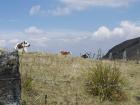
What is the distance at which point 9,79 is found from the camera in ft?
22.2

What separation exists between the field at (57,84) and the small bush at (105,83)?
0.18 metres

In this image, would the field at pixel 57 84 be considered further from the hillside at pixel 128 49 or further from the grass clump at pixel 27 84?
the hillside at pixel 128 49

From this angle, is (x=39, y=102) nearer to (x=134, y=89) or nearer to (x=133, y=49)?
(x=134, y=89)

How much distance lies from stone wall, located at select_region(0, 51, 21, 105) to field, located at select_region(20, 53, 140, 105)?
13.8ft

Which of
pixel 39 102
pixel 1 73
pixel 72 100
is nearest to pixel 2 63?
pixel 1 73

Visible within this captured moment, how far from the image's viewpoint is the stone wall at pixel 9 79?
676 centimetres

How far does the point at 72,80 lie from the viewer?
45.1 ft

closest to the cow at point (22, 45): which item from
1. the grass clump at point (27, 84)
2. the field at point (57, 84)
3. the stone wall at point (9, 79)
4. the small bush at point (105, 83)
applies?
the field at point (57, 84)

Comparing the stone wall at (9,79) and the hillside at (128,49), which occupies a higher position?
the hillside at (128,49)

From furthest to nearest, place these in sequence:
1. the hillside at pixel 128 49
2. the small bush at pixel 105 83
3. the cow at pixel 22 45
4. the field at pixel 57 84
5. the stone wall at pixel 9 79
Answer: the hillside at pixel 128 49
the cow at pixel 22 45
the small bush at pixel 105 83
the field at pixel 57 84
the stone wall at pixel 9 79

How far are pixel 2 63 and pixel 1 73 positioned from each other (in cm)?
14

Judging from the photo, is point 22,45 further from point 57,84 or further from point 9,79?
point 9,79

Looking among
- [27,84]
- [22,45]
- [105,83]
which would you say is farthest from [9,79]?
[22,45]

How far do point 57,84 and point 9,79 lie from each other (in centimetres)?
646
